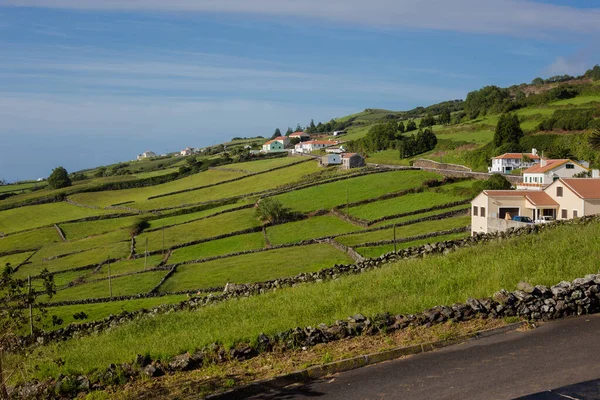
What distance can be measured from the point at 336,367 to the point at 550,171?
6540 cm

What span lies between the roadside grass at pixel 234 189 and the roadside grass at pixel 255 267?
44.2 meters

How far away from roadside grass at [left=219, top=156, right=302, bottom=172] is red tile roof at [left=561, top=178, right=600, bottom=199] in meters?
87.1

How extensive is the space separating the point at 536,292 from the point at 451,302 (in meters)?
2.09

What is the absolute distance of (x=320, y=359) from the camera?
1196cm

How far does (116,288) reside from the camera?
53.2 metres

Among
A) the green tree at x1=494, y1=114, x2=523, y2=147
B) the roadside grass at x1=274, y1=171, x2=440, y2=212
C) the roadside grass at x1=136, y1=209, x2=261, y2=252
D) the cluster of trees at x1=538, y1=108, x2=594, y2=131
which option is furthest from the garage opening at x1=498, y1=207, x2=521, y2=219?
the green tree at x1=494, y1=114, x2=523, y2=147

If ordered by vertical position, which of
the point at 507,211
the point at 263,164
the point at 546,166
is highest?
the point at 263,164

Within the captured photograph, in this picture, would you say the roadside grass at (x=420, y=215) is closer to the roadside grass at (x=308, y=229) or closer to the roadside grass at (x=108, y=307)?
the roadside grass at (x=308, y=229)

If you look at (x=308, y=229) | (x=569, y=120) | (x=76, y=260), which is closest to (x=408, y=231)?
(x=308, y=229)

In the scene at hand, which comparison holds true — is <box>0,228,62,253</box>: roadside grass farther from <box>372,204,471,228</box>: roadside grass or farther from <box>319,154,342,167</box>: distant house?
<box>319,154,342,167</box>: distant house

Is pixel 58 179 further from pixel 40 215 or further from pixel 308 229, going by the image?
pixel 308 229

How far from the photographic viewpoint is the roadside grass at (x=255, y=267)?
49.1m

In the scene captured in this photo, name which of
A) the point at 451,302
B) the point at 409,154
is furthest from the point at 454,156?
the point at 451,302

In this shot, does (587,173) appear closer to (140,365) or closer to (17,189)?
(140,365)
